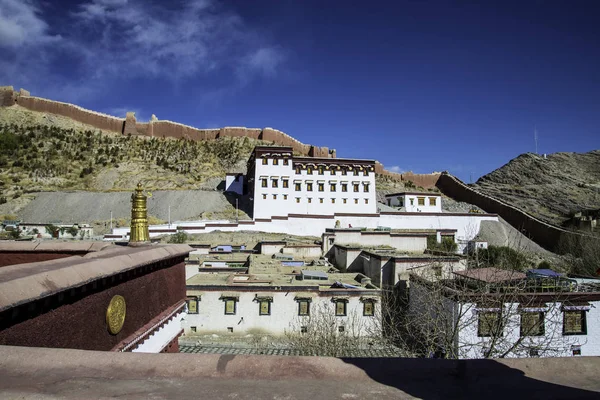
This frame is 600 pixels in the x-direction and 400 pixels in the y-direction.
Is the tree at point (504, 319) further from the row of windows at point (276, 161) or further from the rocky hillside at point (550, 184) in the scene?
the rocky hillside at point (550, 184)

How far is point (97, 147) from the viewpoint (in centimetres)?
6053

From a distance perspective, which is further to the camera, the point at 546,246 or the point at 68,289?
the point at 546,246

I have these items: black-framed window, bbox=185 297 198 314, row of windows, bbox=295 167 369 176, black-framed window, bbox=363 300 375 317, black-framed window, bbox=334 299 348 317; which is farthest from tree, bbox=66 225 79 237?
black-framed window, bbox=363 300 375 317

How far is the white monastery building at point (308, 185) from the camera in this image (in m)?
39.3

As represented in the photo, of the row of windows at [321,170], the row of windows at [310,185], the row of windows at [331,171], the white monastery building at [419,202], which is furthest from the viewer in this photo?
the white monastery building at [419,202]

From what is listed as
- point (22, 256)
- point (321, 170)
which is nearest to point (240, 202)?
point (321, 170)

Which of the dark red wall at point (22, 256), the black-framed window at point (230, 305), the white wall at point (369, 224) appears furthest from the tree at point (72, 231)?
the dark red wall at point (22, 256)

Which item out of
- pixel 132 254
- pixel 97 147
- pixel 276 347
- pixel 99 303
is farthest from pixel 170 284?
pixel 97 147

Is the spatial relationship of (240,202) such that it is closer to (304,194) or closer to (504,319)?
(304,194)

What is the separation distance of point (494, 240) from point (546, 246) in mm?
5489

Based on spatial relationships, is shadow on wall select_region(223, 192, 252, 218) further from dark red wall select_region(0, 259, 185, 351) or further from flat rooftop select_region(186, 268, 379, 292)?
dark red wall select_region(0, 259, 185, 351)

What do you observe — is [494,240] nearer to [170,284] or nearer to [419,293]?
[419,293]

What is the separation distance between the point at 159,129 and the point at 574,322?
223 ft

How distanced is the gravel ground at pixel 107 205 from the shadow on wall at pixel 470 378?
131 feet
